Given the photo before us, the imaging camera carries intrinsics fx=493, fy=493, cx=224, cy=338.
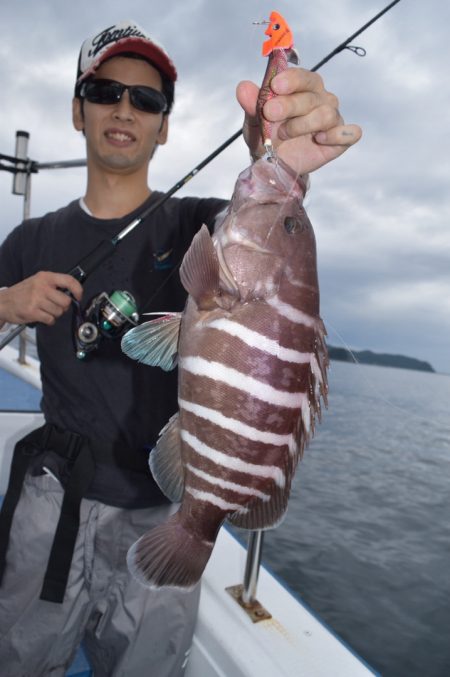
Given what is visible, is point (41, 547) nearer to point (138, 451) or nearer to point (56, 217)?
point (138, 451)

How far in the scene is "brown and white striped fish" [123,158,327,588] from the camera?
4.08ft

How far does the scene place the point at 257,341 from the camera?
4.08ft

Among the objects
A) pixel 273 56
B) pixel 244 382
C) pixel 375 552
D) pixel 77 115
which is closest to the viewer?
pixel 244 382

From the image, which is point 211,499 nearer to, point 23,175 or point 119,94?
point 119,94

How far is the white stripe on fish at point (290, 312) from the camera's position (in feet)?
4.16

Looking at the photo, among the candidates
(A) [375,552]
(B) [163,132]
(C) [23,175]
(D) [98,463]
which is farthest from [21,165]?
(A) [375,552]

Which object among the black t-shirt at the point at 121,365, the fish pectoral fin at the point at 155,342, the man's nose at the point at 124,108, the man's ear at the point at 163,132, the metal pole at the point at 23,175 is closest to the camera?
the fish pectoral fin at the point at 155,342

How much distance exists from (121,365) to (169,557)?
1214mm

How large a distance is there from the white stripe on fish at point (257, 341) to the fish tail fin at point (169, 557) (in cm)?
55

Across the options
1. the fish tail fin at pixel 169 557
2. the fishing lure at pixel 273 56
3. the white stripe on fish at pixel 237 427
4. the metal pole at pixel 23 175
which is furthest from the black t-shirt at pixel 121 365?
the metal pole at pixel 23 175

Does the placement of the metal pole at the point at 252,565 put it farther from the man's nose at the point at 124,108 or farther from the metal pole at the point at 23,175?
the metal pole at the point at 23,175

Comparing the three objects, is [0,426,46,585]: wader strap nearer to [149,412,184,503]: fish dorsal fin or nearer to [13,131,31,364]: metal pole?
[149,412,184,503]: fish dorsal fin

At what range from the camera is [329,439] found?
1689cm

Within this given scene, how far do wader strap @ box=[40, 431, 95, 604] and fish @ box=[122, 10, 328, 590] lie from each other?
1.07 meters
